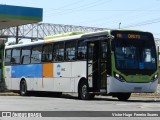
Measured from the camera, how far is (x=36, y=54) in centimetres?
2869

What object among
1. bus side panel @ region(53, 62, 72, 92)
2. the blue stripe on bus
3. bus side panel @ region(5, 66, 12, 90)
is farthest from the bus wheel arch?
bus side panel @ region(53, 62, 72, 92)

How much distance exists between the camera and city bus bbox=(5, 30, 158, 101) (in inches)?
A: 886

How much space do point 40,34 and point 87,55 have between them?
6299cm

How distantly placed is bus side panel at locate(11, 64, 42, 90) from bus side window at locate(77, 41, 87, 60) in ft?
14.9

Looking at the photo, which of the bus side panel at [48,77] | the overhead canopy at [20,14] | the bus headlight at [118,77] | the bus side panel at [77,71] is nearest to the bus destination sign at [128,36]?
the bus headlight at [118,77]

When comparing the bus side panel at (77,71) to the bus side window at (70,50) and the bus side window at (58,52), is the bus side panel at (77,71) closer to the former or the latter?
the bus side window at (70,50)

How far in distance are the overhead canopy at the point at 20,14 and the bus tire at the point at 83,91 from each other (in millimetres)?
12119

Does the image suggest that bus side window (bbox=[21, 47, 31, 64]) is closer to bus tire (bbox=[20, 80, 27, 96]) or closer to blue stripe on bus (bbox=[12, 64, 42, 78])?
blue stripe on bus (bbox=[12, 64, 42, 78])

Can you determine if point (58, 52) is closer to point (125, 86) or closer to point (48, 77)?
point (48, 77)

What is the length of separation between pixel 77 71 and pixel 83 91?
1082 millimetres

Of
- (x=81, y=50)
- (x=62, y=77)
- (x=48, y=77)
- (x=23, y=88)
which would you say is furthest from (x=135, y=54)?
(x=23, y=88)

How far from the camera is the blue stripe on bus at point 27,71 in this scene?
28.6m

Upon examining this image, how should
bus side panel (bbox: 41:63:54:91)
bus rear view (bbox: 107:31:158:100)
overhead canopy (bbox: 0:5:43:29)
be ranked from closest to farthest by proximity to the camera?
bus rear view (bbox: 107:31:158:100) < bus side panel (bbox: 41:63:54:91) < overhead canopy (bbox: 0:5:43:29)

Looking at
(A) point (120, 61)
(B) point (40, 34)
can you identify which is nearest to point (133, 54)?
(A) point (120, 61)
